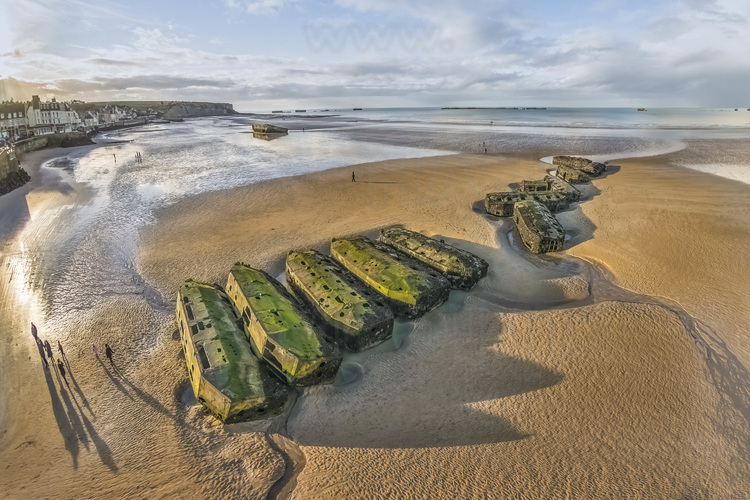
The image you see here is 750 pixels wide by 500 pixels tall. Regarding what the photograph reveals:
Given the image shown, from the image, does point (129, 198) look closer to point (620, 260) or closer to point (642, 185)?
point (620, 260)

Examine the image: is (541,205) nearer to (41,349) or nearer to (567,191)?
(567,191)

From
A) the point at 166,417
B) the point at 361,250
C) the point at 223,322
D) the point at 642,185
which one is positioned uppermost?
the point at 642,185

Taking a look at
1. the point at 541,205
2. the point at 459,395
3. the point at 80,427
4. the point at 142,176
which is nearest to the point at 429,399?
the point at 459,395

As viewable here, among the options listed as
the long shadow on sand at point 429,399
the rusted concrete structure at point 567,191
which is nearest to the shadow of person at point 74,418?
the long shadow on sand at point 429,399

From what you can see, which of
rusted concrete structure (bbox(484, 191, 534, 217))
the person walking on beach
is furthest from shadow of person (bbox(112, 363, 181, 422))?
rusted concrete structure (bbox(484, 191, 534, 217))

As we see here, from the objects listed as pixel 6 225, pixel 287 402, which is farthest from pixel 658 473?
pixel 6 225

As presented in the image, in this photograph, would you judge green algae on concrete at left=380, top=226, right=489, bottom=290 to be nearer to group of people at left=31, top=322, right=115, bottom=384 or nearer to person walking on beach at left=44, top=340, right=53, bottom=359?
group of people at left=31, top=322, right=115, bottom=384
